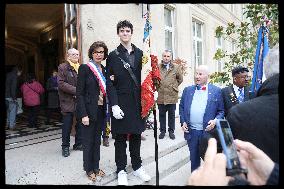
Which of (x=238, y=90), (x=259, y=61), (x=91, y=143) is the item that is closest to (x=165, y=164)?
(x=91, y=143)

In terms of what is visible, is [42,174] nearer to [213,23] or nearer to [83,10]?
[83,10]

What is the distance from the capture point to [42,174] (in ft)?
14.5

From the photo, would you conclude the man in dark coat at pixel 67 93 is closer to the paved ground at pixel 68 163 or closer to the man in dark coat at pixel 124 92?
the paved ground at pixel 68 163

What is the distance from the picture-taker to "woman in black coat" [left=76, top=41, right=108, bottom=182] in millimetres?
4121

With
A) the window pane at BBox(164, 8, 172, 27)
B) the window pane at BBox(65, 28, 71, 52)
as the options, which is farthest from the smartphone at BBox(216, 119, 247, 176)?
the window pane at BBox(164, 8, 172, 27)

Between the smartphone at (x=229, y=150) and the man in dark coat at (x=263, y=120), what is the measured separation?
0.11 metres

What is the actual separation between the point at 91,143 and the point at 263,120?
3.04 meters

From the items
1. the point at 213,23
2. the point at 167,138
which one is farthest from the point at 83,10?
the point at 213,23

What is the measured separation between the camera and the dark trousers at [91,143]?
414 centimetres

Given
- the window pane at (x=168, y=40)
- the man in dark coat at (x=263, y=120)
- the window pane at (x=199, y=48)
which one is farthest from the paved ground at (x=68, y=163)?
the window pane at (x=199, y=48)

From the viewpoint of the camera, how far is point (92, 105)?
13.6 feet

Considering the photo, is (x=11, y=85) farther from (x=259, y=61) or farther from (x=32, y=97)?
(x=259, y=61)

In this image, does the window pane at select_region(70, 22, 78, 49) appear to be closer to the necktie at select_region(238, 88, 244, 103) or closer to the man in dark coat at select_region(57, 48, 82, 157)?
the man in dark coat at select_region(57, 48, 82, 157)

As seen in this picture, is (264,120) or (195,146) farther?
(195,146)
